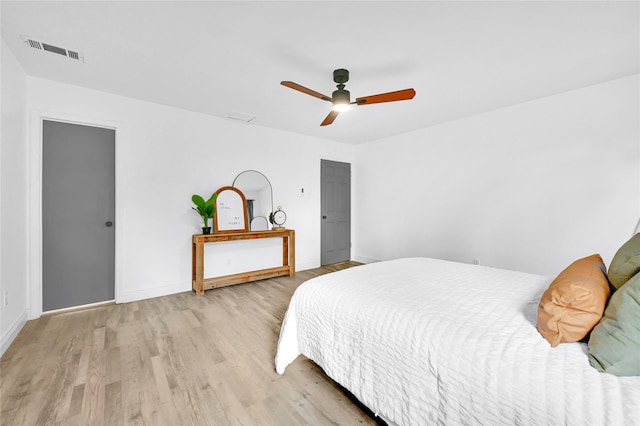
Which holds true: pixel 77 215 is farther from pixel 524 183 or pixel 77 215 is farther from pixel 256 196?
pixel 524 183

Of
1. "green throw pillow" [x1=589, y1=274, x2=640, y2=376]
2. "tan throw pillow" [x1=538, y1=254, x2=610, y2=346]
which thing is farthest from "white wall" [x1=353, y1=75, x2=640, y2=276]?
"green throw pillow" [x1=589, y1=274, x2=640, y2=376]

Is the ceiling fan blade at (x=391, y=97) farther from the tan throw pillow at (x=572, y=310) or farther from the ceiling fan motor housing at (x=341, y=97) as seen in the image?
the tan throw pillow at (x=572, y=310)

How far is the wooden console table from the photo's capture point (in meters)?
3.45

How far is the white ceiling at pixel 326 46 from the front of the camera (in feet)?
5.90

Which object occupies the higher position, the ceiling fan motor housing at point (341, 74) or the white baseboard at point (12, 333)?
the ceiling fan motor housing at point (341, 74)

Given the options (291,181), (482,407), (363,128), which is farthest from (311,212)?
(482,407)

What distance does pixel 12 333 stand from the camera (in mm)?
2277

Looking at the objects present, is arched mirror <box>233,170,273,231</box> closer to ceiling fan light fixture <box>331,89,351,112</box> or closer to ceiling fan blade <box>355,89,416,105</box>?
ceiling fan light fixture <box>331,89,351,112</box>

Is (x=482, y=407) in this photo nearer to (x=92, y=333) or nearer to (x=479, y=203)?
(x=92, y=333)

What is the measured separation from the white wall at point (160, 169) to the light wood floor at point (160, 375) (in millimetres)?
713

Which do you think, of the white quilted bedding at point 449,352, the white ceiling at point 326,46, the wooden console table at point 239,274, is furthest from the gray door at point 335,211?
the white quilted bedding at point 449,352

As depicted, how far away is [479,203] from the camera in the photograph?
148 inches

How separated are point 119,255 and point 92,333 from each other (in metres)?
1.00

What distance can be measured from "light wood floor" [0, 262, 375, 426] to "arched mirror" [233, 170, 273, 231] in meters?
1.64
